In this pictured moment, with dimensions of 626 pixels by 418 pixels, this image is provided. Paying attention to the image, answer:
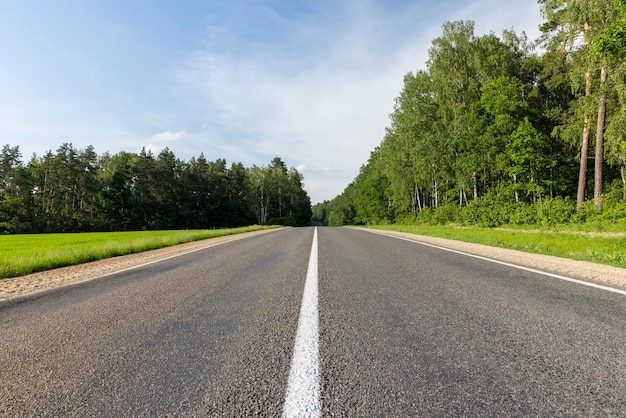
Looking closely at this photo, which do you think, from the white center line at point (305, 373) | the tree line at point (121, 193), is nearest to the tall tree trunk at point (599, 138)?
the white center line at point (305, 373)

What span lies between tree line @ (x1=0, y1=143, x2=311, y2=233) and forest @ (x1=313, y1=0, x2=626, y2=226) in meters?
44.7

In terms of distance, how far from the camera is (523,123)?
23516 millimetres

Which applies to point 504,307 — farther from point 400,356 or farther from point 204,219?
point 204,219

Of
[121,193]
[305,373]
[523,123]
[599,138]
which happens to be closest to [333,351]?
[305,373]

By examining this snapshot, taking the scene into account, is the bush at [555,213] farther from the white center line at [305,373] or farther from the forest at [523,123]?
the white center line at [305,373]

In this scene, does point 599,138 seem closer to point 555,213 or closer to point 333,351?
point 555,213

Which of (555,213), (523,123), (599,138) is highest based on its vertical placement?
(523,123)

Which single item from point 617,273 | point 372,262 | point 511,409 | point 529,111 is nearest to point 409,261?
point 372,262

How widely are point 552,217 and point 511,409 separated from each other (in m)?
22.1

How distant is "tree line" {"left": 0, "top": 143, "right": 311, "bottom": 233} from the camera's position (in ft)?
169

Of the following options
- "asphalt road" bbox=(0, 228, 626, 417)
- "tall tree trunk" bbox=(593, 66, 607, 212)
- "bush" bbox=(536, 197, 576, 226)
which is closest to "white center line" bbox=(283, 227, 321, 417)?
"asphalt road" bbox=(0, 228, 626, 417)

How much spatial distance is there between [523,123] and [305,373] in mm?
28121

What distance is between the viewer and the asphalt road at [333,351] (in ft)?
5.65

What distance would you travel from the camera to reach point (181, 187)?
6394cm
